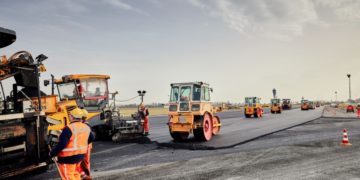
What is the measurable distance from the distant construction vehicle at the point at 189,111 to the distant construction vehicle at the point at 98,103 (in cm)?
175

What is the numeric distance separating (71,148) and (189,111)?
8.42 m

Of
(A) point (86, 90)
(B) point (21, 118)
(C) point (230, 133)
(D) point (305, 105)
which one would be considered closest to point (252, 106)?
(C) point (230, 133)

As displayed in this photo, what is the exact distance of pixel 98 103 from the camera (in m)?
13.2

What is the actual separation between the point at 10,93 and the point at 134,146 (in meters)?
5.88

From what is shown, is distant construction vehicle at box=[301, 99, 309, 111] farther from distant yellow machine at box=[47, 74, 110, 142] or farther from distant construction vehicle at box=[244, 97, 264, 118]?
distant yellow machine at box=[47, 74, 110, 142]

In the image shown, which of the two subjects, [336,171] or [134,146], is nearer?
[336,171]

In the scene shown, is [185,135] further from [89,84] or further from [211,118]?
[89,84]

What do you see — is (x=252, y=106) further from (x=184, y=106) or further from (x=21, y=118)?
(x=21, y=118)

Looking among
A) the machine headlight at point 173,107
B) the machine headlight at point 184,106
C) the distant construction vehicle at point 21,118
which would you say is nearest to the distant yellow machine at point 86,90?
the machine headlight at point 173,107

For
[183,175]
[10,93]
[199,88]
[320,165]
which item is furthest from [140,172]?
[199,88]

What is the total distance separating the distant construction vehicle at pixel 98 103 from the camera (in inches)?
501

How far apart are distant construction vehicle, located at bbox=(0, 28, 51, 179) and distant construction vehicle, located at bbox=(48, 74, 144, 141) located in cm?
569

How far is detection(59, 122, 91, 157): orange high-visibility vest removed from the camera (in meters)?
4.35

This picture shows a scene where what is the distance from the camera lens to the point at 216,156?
30.6ft
